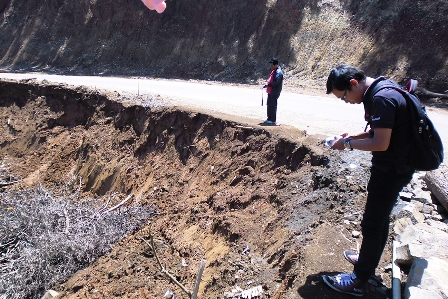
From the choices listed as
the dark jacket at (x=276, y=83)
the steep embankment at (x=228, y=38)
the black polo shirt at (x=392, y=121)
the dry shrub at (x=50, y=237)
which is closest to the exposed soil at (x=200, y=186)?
the dry shrub at (x=50, y=237)

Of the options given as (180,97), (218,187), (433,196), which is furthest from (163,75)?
(433,196)

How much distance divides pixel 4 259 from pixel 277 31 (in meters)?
13.9

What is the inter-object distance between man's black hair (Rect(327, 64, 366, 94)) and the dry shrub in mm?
5137

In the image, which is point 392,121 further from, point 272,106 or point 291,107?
point 291,107

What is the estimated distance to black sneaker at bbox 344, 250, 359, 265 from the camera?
3.70 m

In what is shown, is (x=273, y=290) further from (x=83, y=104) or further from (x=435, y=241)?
(x=83, y=104)

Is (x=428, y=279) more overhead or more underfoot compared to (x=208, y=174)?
more overhead

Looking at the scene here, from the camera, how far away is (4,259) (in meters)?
6.47

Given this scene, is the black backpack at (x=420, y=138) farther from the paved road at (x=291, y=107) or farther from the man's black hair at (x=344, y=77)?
the paved road at (x=291, y=107)

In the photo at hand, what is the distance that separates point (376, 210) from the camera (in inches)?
123

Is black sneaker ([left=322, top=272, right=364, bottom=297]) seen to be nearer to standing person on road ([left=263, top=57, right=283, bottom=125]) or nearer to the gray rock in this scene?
the gray rock

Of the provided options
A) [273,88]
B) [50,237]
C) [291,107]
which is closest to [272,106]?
[273,88]

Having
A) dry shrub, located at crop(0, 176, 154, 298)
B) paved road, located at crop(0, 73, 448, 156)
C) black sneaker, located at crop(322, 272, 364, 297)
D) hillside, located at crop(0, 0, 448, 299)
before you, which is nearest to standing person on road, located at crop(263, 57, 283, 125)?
paved road, located at crop(0, 73, 448, 156)

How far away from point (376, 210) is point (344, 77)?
1057 millimetres
